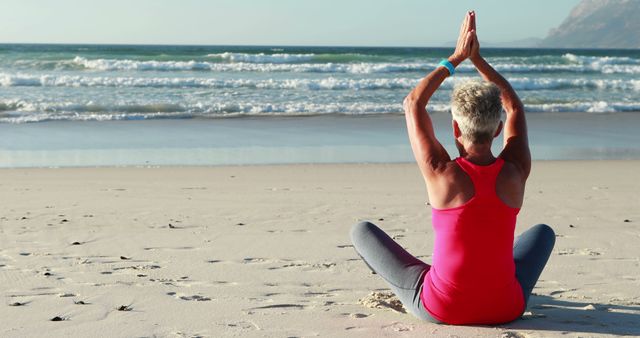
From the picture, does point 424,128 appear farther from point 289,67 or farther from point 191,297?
point 289,67

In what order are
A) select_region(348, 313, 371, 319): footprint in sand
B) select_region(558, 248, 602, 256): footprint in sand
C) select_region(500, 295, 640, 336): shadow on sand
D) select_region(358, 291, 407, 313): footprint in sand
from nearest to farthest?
select_region(500, 295, 640, 336): shadow on sand < select_region(348, 313, 371, 319): footprint in sand < select_region(358, 291, 407, 313): footprint in sand < select_region(558, 248, 602, 256): footprint in sand

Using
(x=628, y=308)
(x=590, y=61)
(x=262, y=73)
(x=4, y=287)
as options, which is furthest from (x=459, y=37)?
(x=590, y=61)

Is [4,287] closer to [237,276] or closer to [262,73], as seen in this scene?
[237,276]

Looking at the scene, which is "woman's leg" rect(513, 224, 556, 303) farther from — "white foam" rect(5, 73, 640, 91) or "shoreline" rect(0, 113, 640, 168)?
"white foam" rect(5, 73, 640, 91)

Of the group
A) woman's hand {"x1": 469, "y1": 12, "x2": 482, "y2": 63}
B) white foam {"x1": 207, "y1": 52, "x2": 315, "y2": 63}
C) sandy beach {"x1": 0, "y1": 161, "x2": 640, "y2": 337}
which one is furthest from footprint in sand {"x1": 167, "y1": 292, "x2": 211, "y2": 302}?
white foam {"x1": 207, "y1": 52, "x2": 315, "y2": 63}

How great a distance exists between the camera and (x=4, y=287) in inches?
175

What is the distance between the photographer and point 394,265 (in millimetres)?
3854

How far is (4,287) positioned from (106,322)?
0.99m

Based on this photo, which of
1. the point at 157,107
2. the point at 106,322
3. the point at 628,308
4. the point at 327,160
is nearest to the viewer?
the point at 106,322

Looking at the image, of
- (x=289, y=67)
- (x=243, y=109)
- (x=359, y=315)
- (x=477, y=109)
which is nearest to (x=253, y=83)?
(x=243, y=109)

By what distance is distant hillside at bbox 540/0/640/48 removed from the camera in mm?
131500

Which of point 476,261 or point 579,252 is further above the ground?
point 476,261

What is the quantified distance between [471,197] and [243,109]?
15.0m

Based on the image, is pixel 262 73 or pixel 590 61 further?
pixel 590 61
